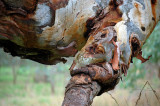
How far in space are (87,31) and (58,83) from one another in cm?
1222

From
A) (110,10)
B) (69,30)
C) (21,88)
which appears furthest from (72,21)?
(21,88)

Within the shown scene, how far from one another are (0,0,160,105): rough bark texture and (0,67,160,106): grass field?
52 cm

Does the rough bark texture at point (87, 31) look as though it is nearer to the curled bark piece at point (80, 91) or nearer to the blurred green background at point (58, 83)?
the curled bark piece at point (80, 91)

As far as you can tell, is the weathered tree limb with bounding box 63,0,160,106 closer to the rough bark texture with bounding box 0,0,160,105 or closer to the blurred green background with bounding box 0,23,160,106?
the rough bark texture with bounding box 0,0,160,105

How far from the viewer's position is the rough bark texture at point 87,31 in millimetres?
1115

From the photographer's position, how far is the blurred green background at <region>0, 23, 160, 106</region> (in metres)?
1.99

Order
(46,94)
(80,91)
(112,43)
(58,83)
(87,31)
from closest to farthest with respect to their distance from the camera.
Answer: (80,91) → (112,43) → (87,31) → (46,94) → (58,83)

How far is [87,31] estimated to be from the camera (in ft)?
4.58

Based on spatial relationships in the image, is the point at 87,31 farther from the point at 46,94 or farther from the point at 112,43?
the point at 46,94

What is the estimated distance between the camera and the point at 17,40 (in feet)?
4.55

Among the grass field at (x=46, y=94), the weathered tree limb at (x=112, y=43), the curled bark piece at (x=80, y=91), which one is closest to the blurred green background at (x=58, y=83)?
the grass field at (x=46, y=94)

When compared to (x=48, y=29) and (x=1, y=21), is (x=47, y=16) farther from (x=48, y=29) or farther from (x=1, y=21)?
(x=1, y=21)

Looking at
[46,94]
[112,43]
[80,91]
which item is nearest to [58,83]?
[46,94]

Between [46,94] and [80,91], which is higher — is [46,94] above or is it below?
above
